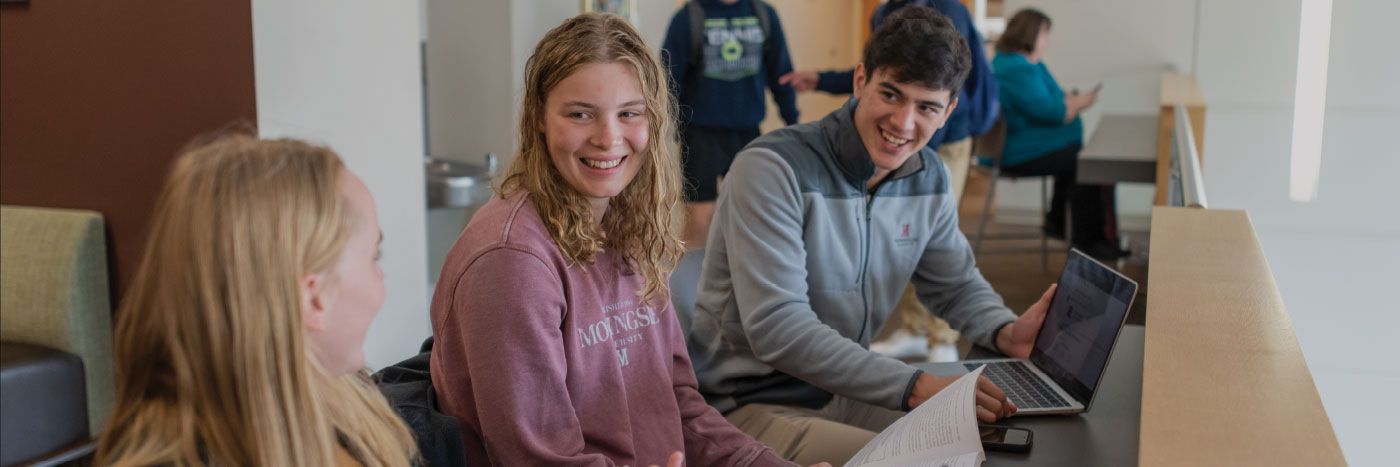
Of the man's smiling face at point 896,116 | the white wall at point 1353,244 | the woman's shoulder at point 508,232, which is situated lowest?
the white wall at point 1353,244

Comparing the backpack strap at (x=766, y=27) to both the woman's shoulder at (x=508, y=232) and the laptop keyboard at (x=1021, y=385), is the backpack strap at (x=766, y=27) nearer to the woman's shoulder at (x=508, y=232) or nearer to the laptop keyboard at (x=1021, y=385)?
the laptop keyboard at (x=1021, y=385)

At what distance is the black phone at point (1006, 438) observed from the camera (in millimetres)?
1321

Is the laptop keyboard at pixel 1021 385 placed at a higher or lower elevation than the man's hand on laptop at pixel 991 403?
lower

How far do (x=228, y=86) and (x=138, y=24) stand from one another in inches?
12.2

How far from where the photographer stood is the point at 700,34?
12.7 feet

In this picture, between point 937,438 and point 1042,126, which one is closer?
point 937,438

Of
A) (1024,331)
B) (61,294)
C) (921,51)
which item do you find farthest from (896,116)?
(61,294)

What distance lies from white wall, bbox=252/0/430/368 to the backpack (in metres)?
1.25

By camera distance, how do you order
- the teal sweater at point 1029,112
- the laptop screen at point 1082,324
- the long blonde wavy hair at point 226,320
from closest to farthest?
1. the long blonde wavy hair at point 226,320
2. the laptop screen at point 1082,324
3. the teal sweater at point 1029,112

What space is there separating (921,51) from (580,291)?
749 millimetres

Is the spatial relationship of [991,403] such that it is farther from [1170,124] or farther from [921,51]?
[1170,124]

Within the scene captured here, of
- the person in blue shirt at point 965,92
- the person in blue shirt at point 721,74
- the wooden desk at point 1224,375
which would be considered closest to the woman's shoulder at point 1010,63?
the person in blue shirt at point 965,92

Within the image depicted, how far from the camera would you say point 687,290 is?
1938mm

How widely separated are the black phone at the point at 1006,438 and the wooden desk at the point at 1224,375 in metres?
0.23
